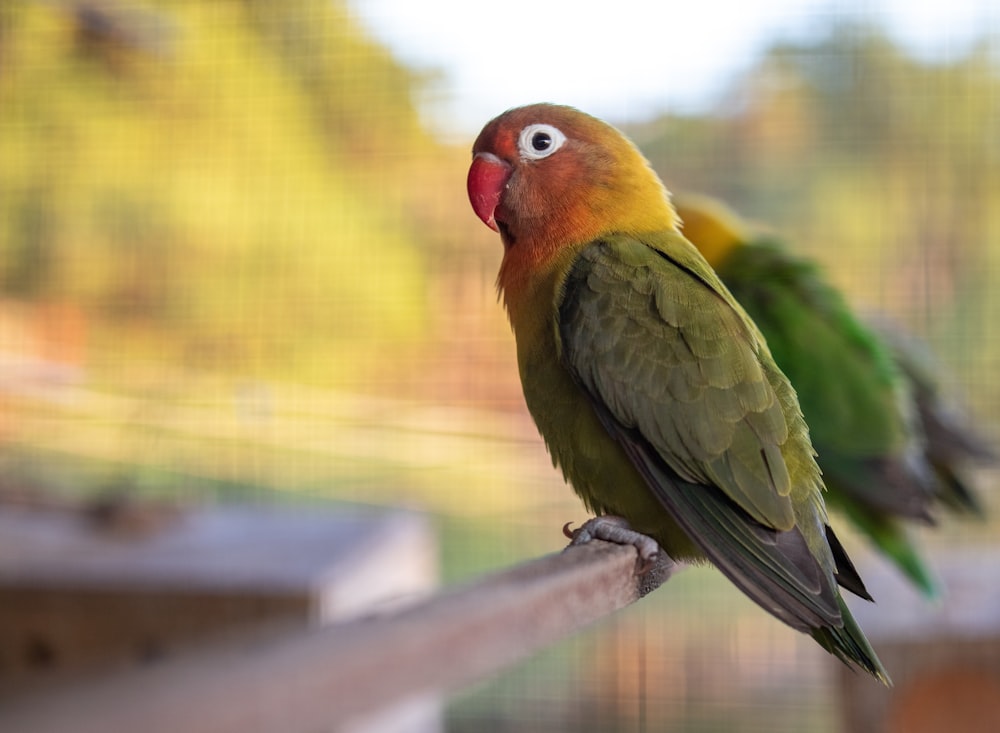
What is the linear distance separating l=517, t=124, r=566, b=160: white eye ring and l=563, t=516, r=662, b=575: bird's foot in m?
0.22

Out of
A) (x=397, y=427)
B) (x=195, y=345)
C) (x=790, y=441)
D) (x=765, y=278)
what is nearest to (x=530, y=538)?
(x=397, y=427)

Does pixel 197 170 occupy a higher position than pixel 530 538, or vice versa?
pixel 197 170

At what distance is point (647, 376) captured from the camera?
0.57 metres

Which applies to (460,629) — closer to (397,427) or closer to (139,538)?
(139,538)

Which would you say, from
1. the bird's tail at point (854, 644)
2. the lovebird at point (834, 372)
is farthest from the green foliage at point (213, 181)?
the bird's tail at point (854, 644)

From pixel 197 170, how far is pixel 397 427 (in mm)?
1135

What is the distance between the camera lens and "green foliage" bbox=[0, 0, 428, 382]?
251 cm

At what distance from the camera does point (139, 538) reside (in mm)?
1503

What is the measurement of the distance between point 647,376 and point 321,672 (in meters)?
Answer: 0.34

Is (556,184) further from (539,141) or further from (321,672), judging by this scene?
(321,672)

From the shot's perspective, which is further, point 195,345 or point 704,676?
point 195,345

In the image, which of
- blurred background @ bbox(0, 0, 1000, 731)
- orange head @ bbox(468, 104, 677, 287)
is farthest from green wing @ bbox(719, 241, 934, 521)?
blurred background @ bbox(0, 0, 1000, 731)

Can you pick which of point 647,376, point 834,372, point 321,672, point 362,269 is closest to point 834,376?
point 834,372

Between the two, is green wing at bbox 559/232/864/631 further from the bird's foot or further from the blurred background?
the blurred background
